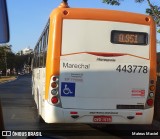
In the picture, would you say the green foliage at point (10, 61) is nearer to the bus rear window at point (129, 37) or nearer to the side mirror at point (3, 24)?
the bus rear window at point (129, 37)

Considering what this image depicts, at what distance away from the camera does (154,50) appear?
9.95 meters

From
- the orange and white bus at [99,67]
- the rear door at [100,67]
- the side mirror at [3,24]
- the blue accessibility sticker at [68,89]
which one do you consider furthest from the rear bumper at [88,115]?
the side mirror at [3,24]

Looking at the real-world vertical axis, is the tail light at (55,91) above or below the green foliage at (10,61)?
above

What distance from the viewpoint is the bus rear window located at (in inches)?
380

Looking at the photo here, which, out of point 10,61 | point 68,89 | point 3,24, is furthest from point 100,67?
point 10,61

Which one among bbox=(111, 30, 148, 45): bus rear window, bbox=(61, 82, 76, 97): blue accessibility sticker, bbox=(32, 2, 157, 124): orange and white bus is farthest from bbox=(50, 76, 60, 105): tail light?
bbox=(111, 30, 148, 45): bus rear window

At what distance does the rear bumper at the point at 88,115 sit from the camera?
9.27m

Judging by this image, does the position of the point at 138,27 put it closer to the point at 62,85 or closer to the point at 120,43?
the point at 120,43

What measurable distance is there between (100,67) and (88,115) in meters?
1.15

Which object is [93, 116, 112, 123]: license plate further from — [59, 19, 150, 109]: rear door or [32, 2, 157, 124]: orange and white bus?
[59, 19, 150, 109]: rear door

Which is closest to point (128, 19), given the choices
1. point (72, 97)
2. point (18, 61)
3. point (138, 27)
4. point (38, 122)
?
point (138, 27)

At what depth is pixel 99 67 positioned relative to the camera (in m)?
9.52

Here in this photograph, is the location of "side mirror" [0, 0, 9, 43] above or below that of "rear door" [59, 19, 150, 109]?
above

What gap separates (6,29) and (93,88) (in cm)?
714
